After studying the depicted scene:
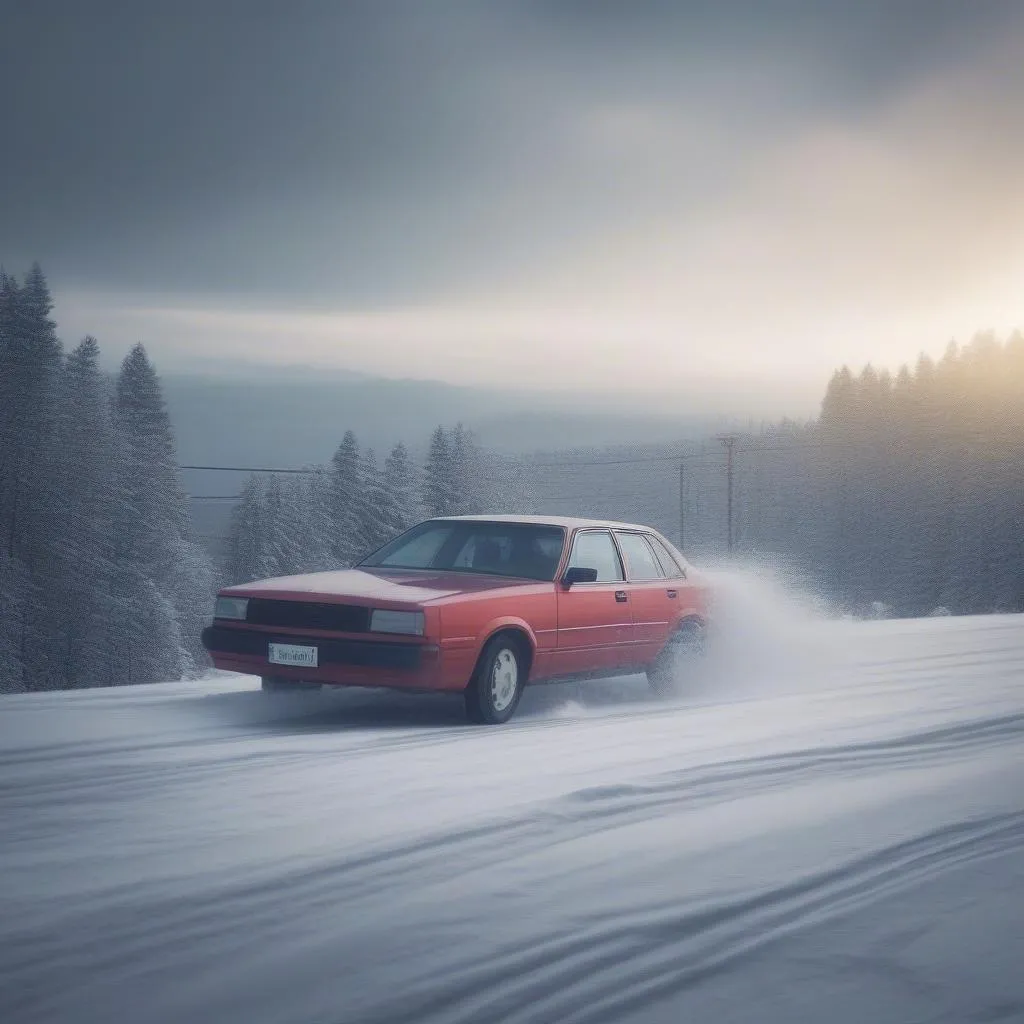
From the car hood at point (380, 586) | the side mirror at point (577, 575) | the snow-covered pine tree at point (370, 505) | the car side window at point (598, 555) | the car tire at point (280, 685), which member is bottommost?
the car tire at point (280, 685)

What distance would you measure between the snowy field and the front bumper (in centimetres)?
32

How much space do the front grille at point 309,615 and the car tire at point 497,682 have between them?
33.8 inches

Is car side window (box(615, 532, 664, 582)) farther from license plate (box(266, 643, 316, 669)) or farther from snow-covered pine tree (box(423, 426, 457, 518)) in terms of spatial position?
snow-covered pine tree (box(423, 426, 457, 518))

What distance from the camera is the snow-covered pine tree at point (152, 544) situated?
47.6 m

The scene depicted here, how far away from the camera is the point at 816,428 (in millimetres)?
97688

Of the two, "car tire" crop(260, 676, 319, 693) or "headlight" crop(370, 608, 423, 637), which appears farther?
"car tire" crop(260, 676, 319, 693)

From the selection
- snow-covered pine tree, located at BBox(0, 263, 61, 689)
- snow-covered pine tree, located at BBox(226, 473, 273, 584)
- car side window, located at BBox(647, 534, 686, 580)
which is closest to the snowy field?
car side window, located at BBox(647, 534, 686, 580)

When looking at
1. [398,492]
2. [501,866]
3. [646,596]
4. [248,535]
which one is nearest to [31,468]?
[398,492]

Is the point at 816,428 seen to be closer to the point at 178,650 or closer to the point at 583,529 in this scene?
the point at 178,650

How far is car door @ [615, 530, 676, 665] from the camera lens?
416 inches

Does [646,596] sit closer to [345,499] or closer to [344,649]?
[344,649]

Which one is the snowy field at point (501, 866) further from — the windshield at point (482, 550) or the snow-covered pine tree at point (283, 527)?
the snow-covered pine tree at point (283, 527)

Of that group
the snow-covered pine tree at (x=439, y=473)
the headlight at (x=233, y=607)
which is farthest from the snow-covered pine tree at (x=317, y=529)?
the headlight at (x=233, y=607)

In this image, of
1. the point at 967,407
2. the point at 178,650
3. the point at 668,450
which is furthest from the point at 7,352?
the point at 668,450
